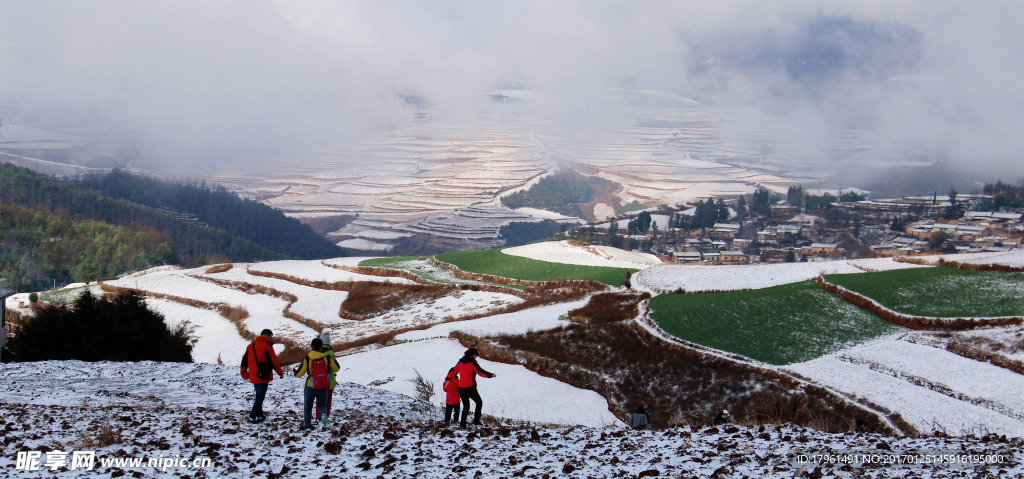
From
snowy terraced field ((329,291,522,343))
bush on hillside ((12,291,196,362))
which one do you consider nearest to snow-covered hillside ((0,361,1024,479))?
bush on hillside ((12,291,196,362))

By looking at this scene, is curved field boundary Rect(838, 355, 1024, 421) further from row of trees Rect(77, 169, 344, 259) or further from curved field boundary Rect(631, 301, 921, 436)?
row of trees Rect(77, 169, 344, 259)

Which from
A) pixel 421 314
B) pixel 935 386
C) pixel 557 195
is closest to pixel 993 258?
pixel 935 386

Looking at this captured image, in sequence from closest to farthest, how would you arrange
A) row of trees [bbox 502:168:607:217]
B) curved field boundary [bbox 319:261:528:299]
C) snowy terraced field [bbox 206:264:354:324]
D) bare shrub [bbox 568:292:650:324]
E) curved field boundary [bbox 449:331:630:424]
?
1. curved field boundary [bbox 449:331:630:424]
2. bare shrub [bbox 568:292:650:324]
3. snowy terraced field [bbox 206:264:354:324]
4. curved field boundary [bbox 319:261:528:299]
5. row of trees [bbox 502:168:607:217]

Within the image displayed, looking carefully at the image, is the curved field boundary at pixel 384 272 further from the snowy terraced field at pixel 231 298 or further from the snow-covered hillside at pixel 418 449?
the snow-covered hillside at pixel 418 449

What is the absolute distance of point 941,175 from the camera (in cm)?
16875

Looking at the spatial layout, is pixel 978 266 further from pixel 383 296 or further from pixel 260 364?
pixel 383 296

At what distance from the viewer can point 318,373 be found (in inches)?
356

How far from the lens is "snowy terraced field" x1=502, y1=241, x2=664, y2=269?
42.7m

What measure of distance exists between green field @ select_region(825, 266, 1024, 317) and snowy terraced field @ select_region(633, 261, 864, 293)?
127 inches

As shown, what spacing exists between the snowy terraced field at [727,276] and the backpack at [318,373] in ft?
72.2

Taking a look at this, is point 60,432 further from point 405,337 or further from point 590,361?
point 405,337

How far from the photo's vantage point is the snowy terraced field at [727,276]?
29.0 m

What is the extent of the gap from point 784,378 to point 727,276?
1561 cm

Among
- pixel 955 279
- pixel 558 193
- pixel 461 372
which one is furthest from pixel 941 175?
pixel 461 372
